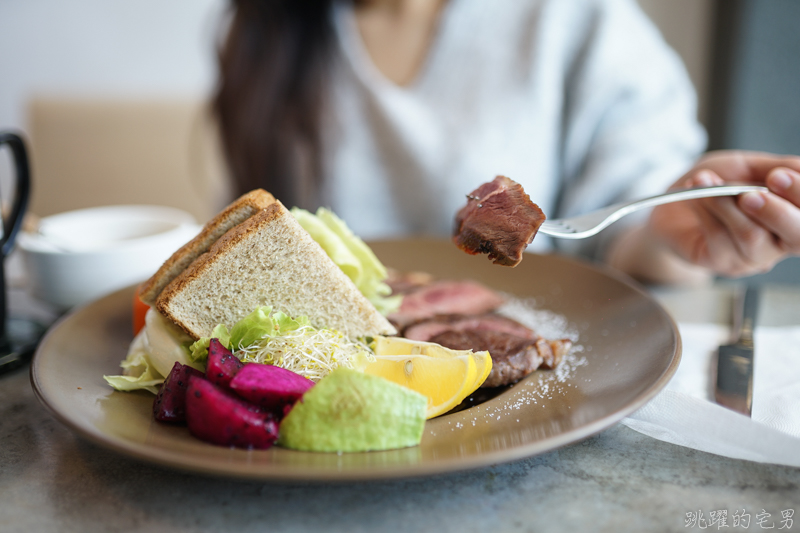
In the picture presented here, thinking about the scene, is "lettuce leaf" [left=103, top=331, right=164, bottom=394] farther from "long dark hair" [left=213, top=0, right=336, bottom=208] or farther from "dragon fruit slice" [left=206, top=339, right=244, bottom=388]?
"long dark hair" [left=213, top=0, right=336, bottom=208]

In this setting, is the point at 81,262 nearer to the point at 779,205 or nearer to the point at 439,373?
the point at 439,373

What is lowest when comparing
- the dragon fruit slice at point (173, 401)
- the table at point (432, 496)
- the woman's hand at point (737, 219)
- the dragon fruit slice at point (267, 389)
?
the table at point (432, 496)

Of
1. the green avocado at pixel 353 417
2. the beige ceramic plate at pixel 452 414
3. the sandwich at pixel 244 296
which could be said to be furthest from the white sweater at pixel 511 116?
the green avocado at pixel 353 417

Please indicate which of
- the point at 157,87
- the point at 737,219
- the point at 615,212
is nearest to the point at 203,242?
the point at 615,212

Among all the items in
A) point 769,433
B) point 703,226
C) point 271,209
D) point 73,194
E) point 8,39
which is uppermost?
point 8,39

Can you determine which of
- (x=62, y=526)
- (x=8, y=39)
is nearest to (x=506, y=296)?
(x=62, y=526)

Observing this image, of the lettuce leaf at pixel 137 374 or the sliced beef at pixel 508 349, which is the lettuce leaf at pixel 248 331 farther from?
the sliced beef at pixel 508 349

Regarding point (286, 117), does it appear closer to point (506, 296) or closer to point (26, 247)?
point (26, 247)
